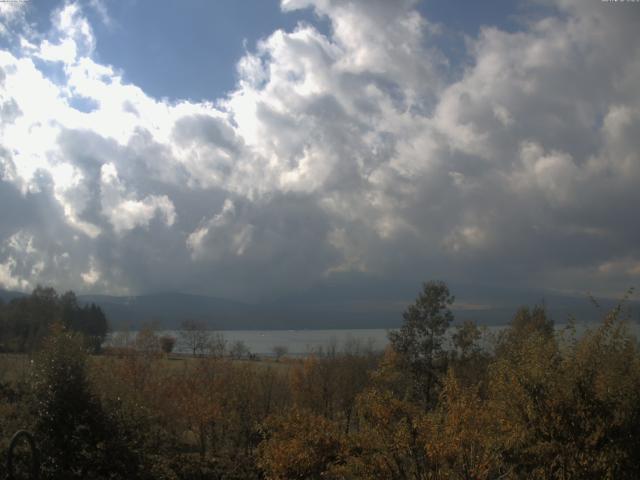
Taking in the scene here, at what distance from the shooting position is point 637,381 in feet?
69.0

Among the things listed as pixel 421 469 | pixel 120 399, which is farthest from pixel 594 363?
pixel 120 399

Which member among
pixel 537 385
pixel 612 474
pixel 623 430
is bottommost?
pixel 612 474

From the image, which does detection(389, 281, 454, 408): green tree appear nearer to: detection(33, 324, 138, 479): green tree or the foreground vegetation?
the foreground vegetation

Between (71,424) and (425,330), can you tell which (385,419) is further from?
(425,330)

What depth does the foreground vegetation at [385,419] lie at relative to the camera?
20.1 m

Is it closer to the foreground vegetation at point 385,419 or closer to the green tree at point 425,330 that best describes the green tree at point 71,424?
the foreground vegetation at point 385,419

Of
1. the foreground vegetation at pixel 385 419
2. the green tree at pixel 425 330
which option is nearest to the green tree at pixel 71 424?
the foreground vegetation at pixel 385 419

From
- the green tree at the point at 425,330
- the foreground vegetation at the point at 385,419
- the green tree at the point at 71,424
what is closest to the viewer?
the foreground vegetation at the point at 385,419

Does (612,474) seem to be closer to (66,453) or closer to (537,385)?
(537,385)

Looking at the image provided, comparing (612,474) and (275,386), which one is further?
(275,386)

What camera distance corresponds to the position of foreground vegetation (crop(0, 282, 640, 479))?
2012cm

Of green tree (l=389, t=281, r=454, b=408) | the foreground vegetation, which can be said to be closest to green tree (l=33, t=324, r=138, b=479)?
the foreground vegetation

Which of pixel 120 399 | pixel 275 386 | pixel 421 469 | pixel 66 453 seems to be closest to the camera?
pixel 421 469

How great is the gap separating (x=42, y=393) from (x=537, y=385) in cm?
2401
